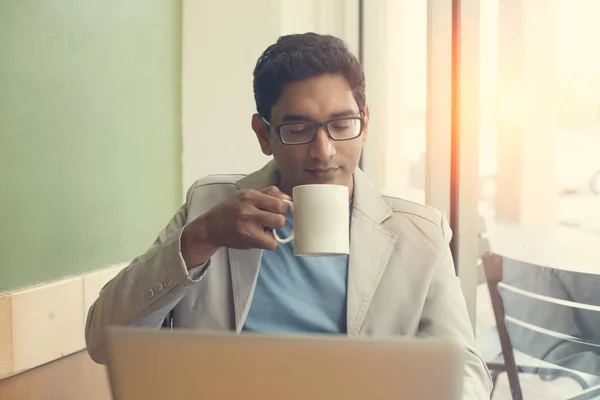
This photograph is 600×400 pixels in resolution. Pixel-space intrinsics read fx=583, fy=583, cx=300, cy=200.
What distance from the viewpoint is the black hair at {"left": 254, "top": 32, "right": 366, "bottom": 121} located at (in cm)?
108

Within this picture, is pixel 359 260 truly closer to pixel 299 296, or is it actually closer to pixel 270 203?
pixel 299 296

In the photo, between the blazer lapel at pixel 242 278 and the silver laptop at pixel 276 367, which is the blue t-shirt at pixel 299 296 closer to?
the blazer lapel at pixel 242 278

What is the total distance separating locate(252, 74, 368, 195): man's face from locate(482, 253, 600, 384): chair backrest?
0.62 metres

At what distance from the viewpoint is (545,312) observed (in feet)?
4.70

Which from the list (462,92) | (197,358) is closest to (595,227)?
(462,92)

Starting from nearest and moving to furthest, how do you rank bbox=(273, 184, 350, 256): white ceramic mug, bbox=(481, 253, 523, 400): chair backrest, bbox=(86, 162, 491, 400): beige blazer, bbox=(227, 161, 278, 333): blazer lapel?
bbox=(273, 184, 350, 256): white ceramic mug → bbox=(86, 162, 491, 400): beige blazer → bbox=(227, 161, 278, 333): blazer lapel → bbox=(481, 253, 523, 400): chair backrest

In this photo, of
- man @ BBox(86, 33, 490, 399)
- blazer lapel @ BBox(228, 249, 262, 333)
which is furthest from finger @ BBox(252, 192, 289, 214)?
blazer lapel @ BBox(228, 249, 262, 333)

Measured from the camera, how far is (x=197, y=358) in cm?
52

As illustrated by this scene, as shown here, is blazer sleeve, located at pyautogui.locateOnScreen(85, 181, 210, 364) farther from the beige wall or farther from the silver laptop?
the silver laptop

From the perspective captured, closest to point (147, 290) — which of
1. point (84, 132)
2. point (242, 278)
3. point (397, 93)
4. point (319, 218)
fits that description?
point (242, 278)

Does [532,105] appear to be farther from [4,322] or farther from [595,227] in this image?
[4,322]

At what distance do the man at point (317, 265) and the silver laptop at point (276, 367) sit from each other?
0.43m

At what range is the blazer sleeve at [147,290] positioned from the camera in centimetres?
94

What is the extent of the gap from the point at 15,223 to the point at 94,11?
1.64 feet
